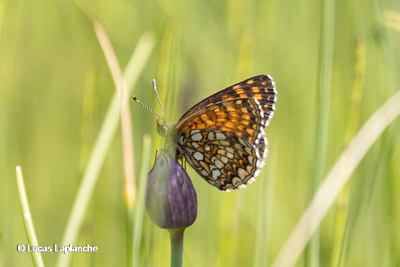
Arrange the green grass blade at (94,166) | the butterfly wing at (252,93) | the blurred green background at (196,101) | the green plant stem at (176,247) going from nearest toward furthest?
the green plant stem at (176,247) < the green grass blade at (94,166) < the butterfly wing at (252,93) < the blurred green background at (196,101)

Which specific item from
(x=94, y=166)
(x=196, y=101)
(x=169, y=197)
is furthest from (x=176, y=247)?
(x=196, y=101)

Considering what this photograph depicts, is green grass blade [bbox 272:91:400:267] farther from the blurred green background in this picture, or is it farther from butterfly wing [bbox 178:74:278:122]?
butterfly wing [bbox 178:74:278:122]

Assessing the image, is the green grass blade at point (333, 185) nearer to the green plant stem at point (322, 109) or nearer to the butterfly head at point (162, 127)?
the green plant stem at point (322, 109)

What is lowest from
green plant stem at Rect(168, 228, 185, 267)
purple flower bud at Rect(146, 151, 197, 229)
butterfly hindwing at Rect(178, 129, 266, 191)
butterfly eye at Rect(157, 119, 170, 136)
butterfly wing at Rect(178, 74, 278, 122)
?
green plant stem at Rect(168, 228, 185, 267)

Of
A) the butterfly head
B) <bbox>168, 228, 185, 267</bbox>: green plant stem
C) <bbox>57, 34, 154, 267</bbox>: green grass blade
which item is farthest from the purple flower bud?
the butterfly head

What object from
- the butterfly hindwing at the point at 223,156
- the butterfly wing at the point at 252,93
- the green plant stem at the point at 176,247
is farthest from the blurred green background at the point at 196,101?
the green plant stem at the point at 176,247

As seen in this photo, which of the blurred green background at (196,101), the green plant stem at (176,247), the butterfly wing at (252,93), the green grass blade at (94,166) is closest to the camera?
the green plant stem at (176,247)
